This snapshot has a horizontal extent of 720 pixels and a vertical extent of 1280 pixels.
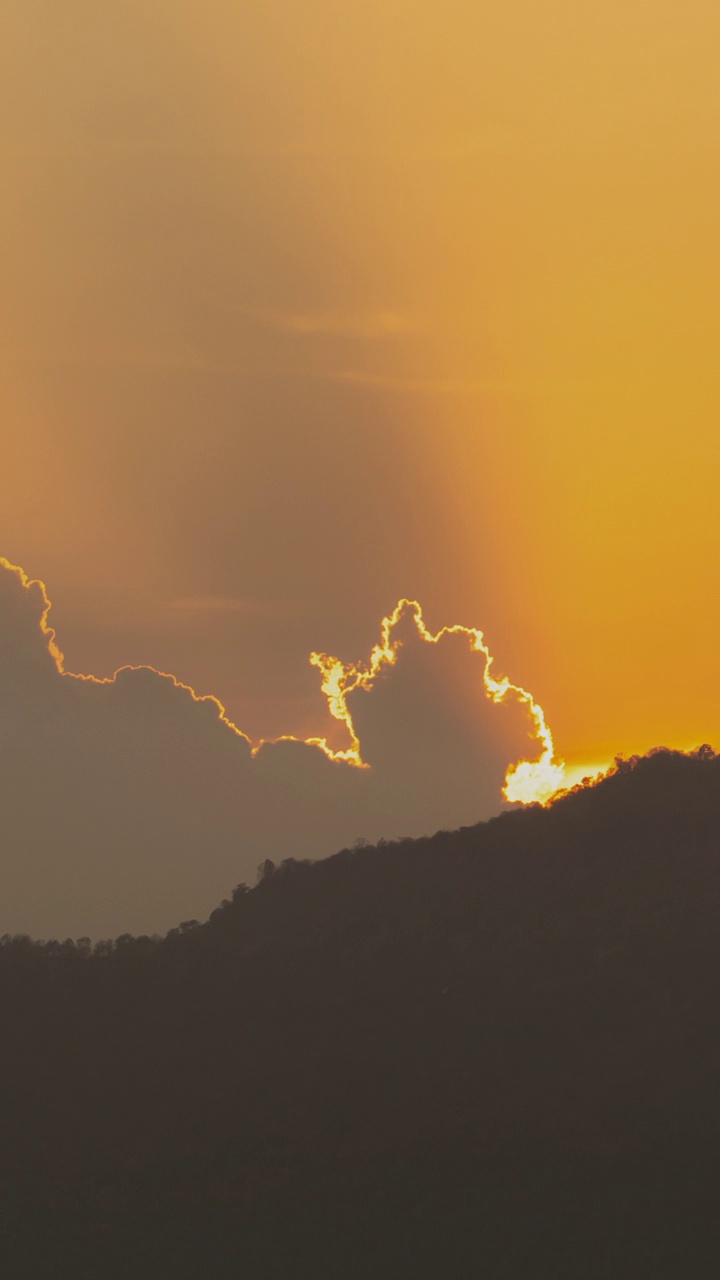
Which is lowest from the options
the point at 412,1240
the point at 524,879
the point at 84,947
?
the point at 412,1240

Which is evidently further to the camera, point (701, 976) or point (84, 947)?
point (84, 947)

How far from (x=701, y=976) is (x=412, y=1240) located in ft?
61.1

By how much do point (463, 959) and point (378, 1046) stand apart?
6.75 metres

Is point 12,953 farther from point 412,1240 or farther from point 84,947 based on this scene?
point 412,1240

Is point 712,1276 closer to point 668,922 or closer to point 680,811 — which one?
point 668,922

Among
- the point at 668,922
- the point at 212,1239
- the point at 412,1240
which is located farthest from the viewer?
the point at 668,922

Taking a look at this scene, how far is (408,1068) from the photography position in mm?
71438

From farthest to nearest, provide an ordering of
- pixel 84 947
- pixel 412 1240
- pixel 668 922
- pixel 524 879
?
pixel 84 947 → pixel 524 879 → pixel 668 922 → pixel 412 1240

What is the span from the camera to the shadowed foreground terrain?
60719 mm

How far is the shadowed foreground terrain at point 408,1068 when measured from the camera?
2391 inches

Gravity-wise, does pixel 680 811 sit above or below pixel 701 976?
above

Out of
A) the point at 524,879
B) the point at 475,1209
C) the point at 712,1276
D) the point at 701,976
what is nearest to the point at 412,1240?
the point at 475,1209

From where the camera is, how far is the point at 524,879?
84812 millimetres

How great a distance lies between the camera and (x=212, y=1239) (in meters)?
65.4
